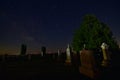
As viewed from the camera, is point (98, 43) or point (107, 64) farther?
point (98, 43)

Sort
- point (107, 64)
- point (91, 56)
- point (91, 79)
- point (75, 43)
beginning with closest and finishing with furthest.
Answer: point (91, 79) → point (91, 56) → point (107, 64) → point (75, 43)

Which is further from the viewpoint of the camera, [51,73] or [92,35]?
[92,35]

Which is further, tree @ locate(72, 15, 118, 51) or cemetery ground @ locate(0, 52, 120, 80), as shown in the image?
tree @ locate(72, 15, 118, 51)

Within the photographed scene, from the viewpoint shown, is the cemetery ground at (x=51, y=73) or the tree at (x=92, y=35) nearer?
the cemetery ground at (x=51, y=73)

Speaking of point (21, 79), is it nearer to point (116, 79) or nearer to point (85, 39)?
point (116, 79)

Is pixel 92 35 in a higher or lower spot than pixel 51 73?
higher

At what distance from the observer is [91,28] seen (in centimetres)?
4700

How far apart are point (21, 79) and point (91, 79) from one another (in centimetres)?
381

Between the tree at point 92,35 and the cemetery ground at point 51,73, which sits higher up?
the tree at point 92,35

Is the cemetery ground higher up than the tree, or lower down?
lower down

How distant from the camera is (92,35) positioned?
44.7 metres

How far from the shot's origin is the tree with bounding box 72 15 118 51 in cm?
4376

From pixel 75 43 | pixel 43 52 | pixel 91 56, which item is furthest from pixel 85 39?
pixel 91 56

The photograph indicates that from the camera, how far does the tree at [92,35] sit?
4376 centimetres
